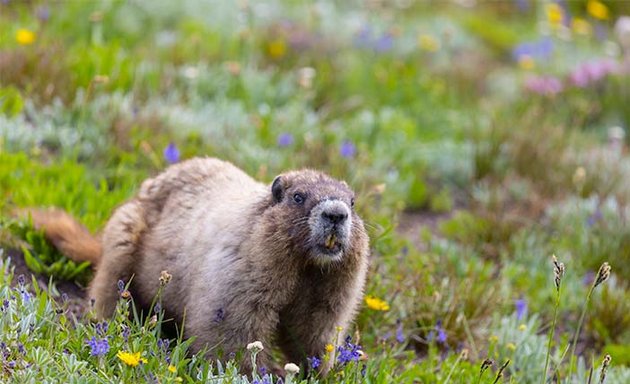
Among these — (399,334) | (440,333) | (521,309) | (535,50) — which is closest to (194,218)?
(399,334)

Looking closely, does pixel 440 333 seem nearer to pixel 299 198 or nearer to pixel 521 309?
pixel 521 309

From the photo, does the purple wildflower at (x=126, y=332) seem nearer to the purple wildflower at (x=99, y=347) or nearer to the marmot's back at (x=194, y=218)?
the purple wildflower at (x=99, y=347)

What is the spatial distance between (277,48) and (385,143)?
2.02m

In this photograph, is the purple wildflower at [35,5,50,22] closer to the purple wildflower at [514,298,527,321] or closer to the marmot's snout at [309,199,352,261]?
the purple wildflower at [514,298,527,321]

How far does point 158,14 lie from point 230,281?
666 cm

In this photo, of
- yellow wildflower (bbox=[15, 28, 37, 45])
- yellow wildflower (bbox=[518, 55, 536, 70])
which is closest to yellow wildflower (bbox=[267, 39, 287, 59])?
yellow wildflower (bbox=[15, 28, 37, 45])

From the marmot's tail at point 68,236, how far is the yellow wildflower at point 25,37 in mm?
2878

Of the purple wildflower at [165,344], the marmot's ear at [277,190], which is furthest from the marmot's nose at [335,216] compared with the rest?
the purple wildflower at [165,344]

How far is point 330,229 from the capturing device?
14.5ft

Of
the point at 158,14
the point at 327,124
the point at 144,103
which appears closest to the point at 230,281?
the point at 144,103

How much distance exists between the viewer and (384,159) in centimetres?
834

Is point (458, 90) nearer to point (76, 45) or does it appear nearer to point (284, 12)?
point (284, 12)

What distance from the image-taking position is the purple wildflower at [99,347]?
390cm

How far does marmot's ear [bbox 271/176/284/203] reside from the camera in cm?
470
